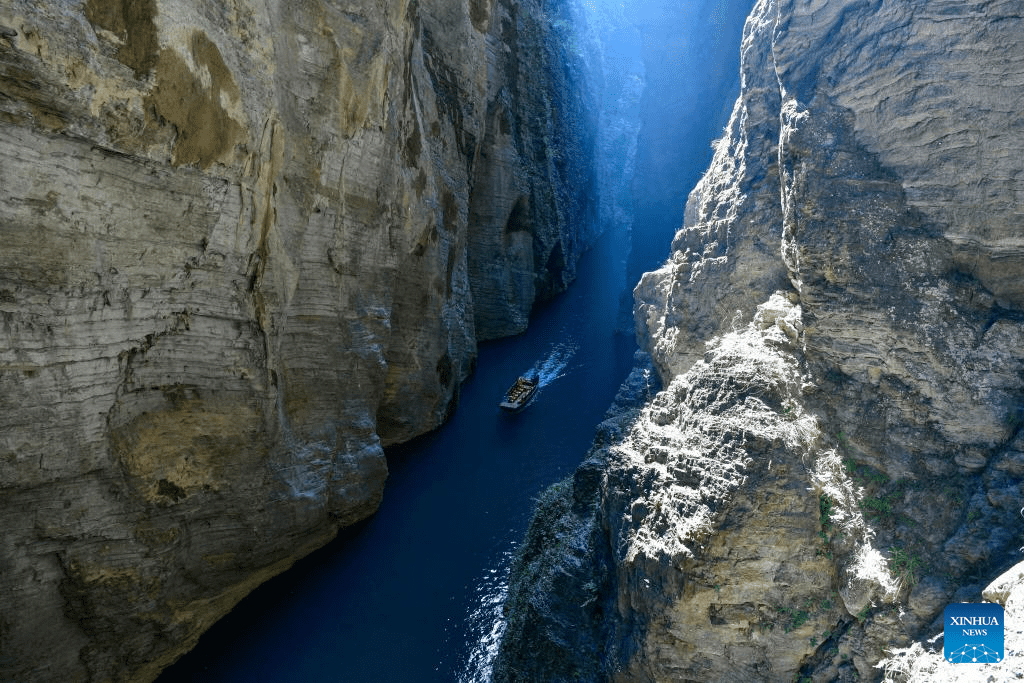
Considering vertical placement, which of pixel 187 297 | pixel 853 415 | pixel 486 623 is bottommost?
pixel 486 623

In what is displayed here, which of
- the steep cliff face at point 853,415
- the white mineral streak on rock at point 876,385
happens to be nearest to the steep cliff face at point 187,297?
the steep cliff face at point 853,415

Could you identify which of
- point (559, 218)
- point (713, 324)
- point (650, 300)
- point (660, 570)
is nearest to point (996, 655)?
point (660, 570)

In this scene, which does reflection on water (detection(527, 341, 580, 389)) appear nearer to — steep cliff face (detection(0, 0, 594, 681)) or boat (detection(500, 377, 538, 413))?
boat (detection(500, 377, 538, 413))

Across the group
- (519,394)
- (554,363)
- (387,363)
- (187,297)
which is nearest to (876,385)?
(187,297)

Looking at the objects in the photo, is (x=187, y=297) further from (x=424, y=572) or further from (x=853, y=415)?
(x=853, y=415)

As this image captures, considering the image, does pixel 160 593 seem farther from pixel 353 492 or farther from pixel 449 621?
pixel 449 621

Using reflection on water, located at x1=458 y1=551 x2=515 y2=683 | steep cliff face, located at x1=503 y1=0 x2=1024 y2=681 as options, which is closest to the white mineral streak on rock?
steep cliff face, located at x1=503 y1=0 x2=1024 y2=681

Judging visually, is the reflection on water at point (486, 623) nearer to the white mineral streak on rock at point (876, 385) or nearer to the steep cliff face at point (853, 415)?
the steep cliff face at point (853, 415)
